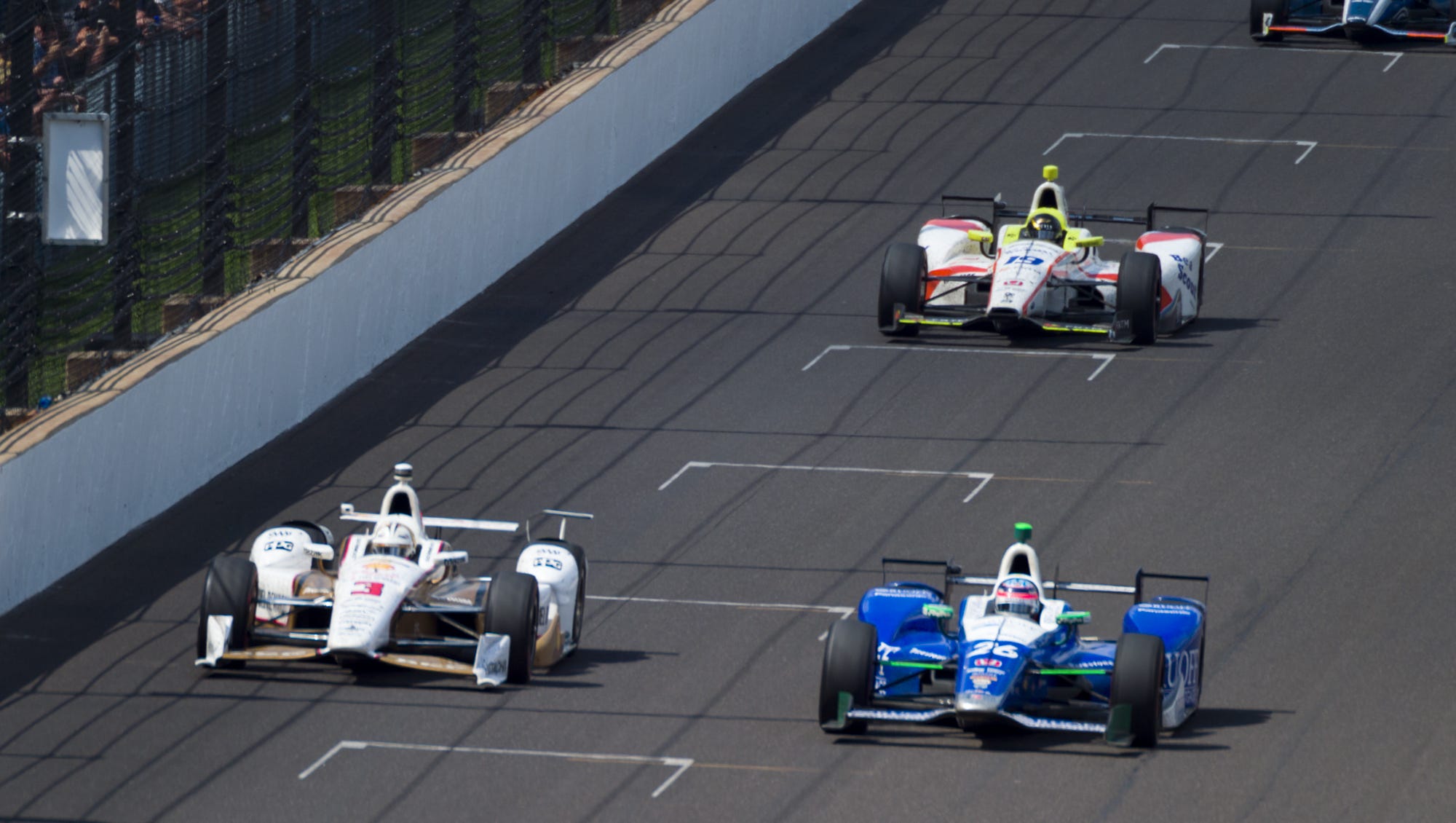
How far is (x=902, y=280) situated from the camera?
17.5m

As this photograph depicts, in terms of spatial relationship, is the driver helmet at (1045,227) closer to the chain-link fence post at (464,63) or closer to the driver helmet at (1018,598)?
the chain-link fence post at (464,63)

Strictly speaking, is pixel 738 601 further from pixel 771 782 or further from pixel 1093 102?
pixel 1093 102

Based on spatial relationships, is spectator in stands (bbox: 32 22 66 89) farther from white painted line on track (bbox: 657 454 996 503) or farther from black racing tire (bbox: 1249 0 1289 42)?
black racing tire (bbox: 1249 0 1289 42)

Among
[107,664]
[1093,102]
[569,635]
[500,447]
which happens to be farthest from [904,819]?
[1093,102]

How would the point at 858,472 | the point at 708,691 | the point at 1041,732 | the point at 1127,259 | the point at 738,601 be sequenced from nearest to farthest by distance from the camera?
the point at 1041,732, the point at 708,691, the point at 738,601, the point at 858,472, the point at 1127,259

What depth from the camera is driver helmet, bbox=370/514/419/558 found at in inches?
468

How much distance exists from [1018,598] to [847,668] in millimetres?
983

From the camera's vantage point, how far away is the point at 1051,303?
17797mm

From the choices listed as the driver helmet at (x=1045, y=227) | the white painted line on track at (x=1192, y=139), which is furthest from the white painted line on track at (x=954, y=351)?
the white painted line on track at (x=1192, y=139)

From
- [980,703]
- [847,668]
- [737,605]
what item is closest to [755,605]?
[737,605]

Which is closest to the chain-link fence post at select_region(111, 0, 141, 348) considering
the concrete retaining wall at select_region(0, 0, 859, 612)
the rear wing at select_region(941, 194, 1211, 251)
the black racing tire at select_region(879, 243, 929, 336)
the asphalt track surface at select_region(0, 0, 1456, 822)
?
the concrete retaining wall at select_region(0, 0, 859, 612)

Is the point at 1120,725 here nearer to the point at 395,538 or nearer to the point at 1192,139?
the point at 395,538

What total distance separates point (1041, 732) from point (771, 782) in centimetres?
143

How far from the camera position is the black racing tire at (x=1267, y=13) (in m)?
25.1
